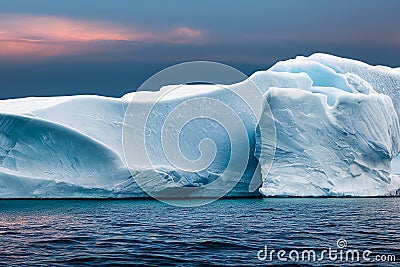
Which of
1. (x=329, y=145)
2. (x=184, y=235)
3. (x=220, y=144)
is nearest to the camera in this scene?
(x=184, y=235)

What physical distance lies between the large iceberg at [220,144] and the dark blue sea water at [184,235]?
5935mm

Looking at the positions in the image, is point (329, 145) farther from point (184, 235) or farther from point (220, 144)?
point (184, 235)

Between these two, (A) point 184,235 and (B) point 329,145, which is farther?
(B) point 329,145

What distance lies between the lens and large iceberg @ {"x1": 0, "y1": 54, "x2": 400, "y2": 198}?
76.5 ft

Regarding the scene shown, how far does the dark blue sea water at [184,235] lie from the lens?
879cm

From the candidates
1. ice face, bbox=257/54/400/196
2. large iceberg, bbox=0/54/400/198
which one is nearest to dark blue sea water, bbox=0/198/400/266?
large iceberg, bbox=0/54/400/198

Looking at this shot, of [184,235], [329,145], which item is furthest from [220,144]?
[184,235]

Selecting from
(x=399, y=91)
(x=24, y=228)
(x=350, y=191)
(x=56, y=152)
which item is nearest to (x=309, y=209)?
(x=350, y=191)

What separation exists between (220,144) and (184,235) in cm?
1405

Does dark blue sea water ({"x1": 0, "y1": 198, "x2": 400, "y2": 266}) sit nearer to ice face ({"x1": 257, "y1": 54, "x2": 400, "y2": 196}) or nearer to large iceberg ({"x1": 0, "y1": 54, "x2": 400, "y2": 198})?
large iceberg ({"x1": 0, "y1": 54, "x2": 400, "y2": 198})

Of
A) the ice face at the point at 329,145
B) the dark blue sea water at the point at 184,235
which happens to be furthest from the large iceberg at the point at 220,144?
the dark blue sea water at the point at 184,235

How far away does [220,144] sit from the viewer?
83.7ft

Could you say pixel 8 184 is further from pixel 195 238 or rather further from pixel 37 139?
pixel 195 238

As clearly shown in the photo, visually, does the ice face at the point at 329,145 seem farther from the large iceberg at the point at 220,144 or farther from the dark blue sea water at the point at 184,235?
the dark blue sea water at the point at 184,235
